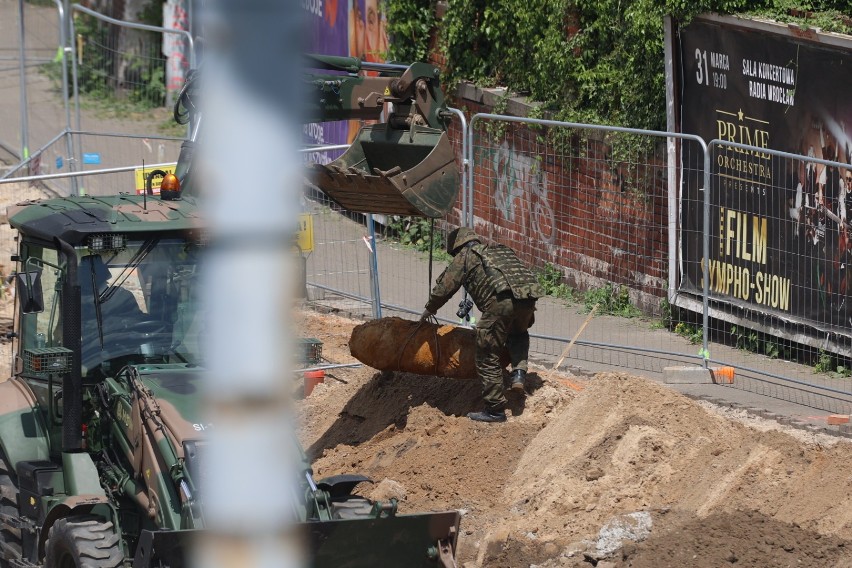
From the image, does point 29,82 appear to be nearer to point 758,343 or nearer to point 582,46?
point 582,46

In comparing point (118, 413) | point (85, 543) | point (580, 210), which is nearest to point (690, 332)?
point (580, 210)

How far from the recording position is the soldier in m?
9.09

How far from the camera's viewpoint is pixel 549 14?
14.1 metres

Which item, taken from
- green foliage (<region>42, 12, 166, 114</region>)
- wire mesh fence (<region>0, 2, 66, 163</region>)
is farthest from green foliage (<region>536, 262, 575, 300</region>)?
green foliage (<region>42, 12, 166, 114</region>)

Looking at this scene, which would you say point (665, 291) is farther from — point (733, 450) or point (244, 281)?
point (244, 281)

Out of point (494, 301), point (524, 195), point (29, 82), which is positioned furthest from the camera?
point (29, 82)

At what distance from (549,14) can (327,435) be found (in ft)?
20.2

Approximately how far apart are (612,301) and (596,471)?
3.55 metres

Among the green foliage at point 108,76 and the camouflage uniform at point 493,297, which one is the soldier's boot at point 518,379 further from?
the green foliage at point 108,76

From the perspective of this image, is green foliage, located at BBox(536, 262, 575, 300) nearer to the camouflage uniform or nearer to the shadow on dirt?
the shadow on dirt

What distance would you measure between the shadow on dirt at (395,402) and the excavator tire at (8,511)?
2.87 m

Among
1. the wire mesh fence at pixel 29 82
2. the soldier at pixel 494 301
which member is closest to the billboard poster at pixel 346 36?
the wire mesh fence at pixel 29 82

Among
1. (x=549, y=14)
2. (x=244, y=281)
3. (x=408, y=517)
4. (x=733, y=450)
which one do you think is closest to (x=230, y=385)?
(x=244, y=281)

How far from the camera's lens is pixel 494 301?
9.10m
